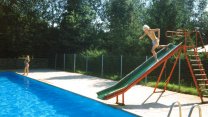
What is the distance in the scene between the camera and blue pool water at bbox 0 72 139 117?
1023 centimetres

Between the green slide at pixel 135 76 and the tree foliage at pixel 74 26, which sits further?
the tree foliage at pixel 74 26

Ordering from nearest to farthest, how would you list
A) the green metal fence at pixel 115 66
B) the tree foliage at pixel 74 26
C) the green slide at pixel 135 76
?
the green slide at pixel 135 76 → the green metal fence at pixel 115 66 → the tree foliage at pixel 74 26

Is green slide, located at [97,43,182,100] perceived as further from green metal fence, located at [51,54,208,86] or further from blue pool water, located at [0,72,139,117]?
green metal fence, located at [51,54,208,86]

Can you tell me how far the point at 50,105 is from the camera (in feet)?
39.1

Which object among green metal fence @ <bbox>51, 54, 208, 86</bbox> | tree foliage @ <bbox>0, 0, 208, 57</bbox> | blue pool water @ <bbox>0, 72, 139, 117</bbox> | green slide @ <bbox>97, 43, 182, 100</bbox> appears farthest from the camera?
tree foliage @ <bbox>0, 0, 208, 57</bbox>

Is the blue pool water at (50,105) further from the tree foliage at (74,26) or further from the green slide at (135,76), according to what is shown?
the tree foliage at (74,26)

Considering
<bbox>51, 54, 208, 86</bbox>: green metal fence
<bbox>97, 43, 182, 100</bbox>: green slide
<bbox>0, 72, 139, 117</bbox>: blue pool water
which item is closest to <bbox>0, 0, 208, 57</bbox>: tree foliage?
<bbox>51, 54, 208, 86</bbox>: green metal fence

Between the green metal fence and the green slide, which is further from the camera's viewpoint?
the green metal fence

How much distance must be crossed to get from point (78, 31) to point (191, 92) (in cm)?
2044

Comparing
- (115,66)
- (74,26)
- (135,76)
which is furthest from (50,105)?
(74,26)

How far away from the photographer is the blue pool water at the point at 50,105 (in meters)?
10.2

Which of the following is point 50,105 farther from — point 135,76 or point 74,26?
point 74,26

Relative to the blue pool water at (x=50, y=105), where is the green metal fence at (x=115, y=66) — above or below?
above

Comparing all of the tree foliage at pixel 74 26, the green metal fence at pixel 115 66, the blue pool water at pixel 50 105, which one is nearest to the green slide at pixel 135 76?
the blue pool water at pixel 50 105
